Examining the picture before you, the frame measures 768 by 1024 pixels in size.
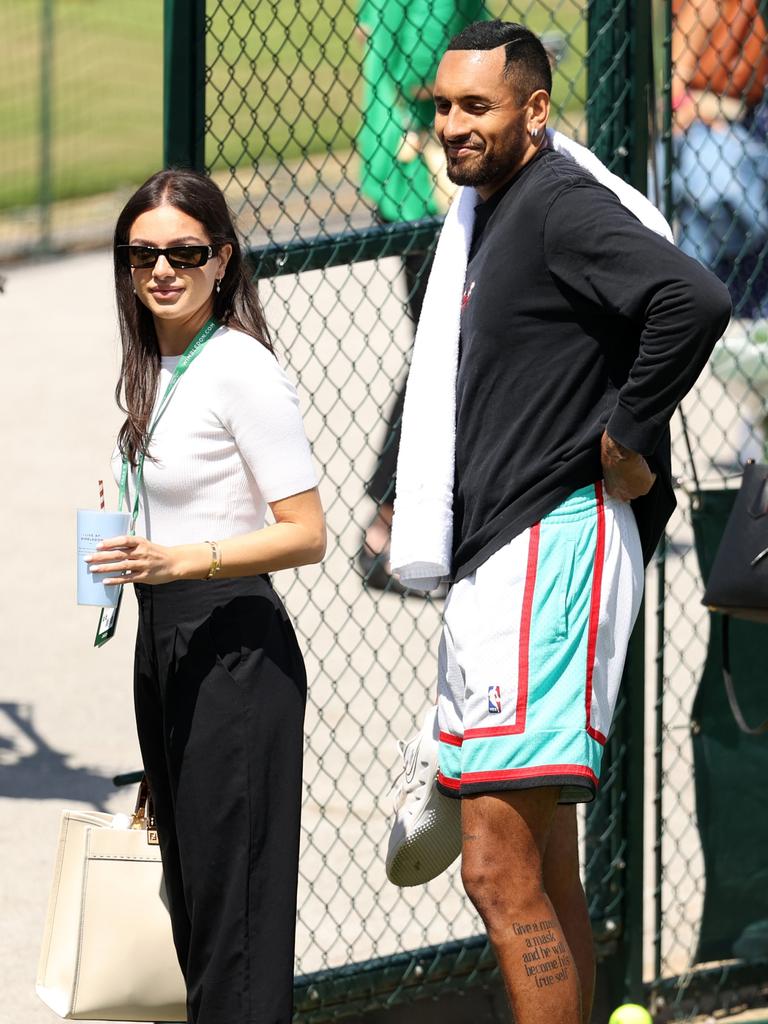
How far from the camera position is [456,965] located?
4000mm

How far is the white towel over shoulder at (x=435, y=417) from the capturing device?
10.1 ft

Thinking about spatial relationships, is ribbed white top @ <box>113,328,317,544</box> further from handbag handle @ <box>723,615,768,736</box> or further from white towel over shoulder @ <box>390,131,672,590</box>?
handbag handle @ <box>723,615,768,736</box>

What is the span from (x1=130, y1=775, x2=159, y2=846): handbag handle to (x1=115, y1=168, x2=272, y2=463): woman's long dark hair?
69 centimetres

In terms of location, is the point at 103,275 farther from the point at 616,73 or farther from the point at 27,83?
the point at 616,73

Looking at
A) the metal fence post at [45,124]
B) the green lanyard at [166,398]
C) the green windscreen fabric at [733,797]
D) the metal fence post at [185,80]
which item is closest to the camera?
the green lanyard at [166,398]

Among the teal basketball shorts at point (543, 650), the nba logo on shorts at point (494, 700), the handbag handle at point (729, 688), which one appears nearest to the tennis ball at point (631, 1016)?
the handbag handle at point (729, 688)

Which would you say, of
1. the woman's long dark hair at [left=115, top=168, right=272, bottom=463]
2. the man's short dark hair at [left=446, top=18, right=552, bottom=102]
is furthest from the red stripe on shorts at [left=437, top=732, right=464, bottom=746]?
the man's short dark hair at [left=446, top=18, right=552, bottom=102]

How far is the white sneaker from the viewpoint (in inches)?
127

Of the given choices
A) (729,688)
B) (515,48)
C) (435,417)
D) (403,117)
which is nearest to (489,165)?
(515,48)

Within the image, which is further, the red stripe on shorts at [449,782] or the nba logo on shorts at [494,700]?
the red stripe on shorts at [449,782]

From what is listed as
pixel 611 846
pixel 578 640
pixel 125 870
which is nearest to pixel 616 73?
pixel 578 640

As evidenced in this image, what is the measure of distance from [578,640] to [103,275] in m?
8.79

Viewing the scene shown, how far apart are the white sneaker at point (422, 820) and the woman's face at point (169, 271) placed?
947 mm

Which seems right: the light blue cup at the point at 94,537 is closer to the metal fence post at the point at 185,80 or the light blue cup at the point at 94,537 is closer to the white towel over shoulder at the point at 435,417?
the white towel over shoulder at the point at 435,417
